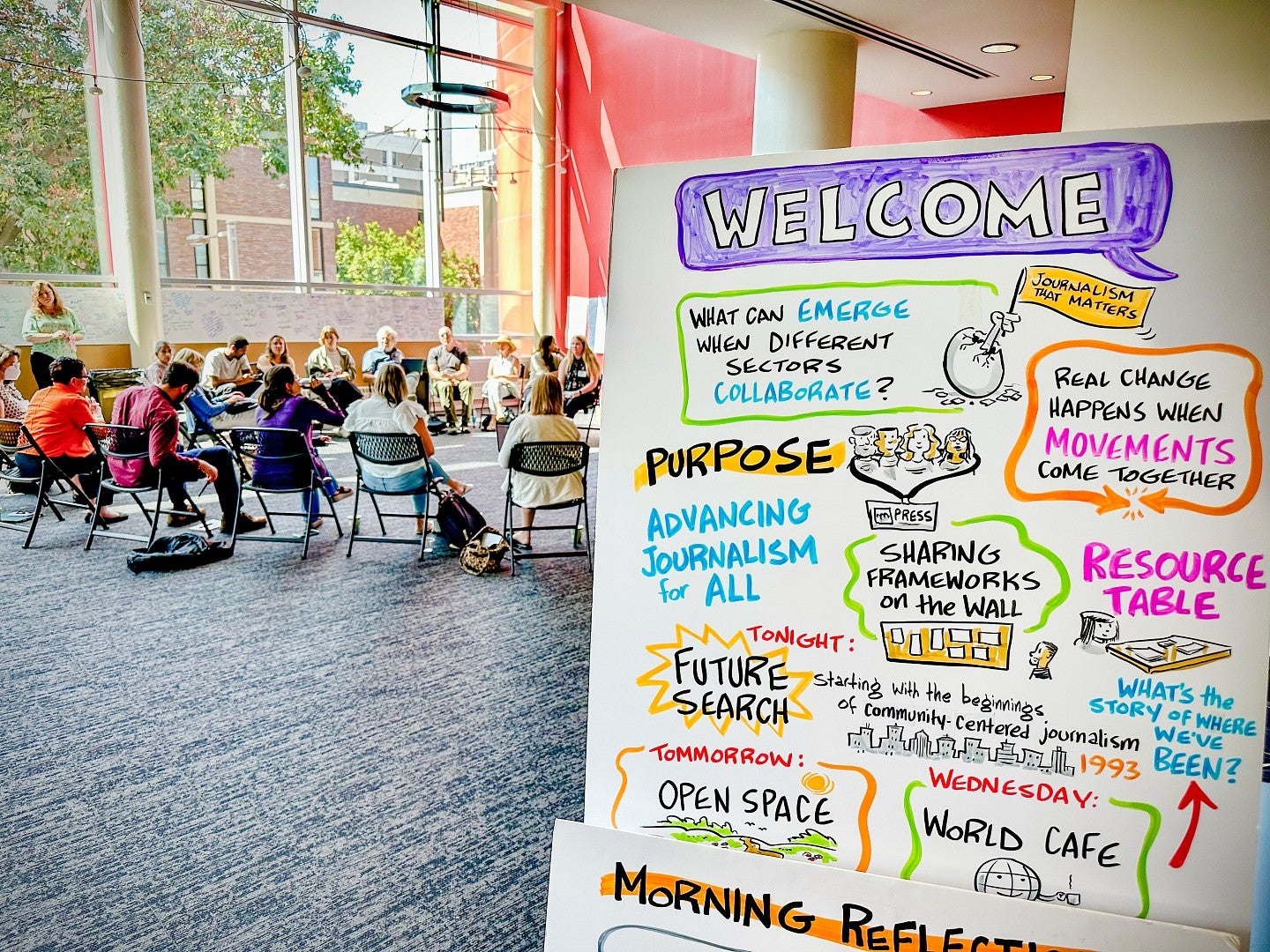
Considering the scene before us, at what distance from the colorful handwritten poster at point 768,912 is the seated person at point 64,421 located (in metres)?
5.33

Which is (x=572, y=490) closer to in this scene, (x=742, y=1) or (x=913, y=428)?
(x=742, y=1)

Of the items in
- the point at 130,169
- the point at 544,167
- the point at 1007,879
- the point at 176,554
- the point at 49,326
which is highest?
the point at 544,167

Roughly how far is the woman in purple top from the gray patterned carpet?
58 cm

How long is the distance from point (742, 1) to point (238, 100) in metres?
7.16

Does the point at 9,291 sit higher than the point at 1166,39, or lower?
lower

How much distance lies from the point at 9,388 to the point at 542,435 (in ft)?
13.0

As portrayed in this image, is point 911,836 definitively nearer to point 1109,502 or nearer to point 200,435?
point 1109,502

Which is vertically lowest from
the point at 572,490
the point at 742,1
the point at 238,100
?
the point at 572,490

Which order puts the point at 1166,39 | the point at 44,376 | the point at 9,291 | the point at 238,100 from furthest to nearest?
1. the point at 238,100
2. the point at 9,291
3. the point at 44,376
4. the point at 1166,39

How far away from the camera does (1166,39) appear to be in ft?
8.75

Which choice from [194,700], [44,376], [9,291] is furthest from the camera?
[9,291]

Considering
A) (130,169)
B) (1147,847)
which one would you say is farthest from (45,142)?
(1147,847)

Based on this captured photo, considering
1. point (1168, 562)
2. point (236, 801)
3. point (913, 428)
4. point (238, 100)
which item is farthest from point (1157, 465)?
point (238, 100)

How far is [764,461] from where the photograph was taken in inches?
55.5
